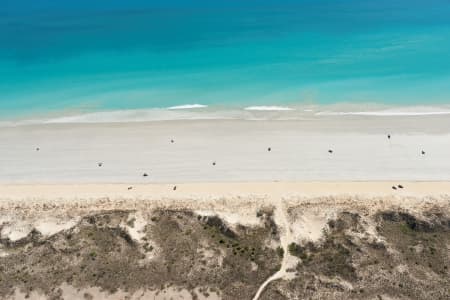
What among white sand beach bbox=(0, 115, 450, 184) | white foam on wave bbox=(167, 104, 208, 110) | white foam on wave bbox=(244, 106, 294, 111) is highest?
white foam on wave bbox=(167, 104, 208, 110)

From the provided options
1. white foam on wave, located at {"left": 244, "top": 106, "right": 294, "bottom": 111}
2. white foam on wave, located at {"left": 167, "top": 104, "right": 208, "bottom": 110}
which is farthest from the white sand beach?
white foam on wave, located at {"left": 167, "top": 104, "right": 208, "bottom": 110}

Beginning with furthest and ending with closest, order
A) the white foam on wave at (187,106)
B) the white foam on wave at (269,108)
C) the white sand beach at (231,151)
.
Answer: the white foam on wave at (187,106) < the white foam on wave at (269,108) < the white sand beach at (231,151)

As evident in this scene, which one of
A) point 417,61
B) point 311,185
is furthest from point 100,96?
point 417,61

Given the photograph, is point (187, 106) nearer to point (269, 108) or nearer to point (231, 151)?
point (269, 108)

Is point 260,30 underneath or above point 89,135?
above

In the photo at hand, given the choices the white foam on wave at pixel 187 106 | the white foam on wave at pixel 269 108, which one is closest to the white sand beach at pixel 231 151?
the white foam on wave at pixel 269 108

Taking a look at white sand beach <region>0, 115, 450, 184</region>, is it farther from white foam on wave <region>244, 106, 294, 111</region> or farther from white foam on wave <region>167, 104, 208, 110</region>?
white foam on wave <region>167, 104, 208, 110</region>

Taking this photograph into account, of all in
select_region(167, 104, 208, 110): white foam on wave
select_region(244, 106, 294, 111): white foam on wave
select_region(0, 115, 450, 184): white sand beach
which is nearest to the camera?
select_region(0, 115, 450, 184): white sand beach

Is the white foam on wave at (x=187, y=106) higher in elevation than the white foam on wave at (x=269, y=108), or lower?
higher

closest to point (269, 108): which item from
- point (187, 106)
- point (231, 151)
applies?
point (187, 106)

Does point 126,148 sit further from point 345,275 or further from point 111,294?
point 345,275

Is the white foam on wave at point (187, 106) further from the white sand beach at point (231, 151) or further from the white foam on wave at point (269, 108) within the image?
the white foam on wave at point (269, 108)
